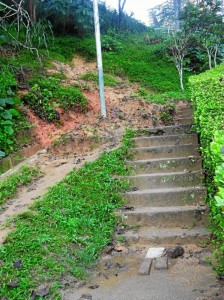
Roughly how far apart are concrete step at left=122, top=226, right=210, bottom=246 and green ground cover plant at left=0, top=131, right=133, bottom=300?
0.31 meters

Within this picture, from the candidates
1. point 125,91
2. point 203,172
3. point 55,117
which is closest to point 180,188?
point 203,172

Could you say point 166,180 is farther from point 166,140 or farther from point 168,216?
point 166,140

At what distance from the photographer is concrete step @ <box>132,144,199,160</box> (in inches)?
218

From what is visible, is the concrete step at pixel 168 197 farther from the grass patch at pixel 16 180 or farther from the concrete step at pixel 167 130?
the concrete step at pixel 167 130

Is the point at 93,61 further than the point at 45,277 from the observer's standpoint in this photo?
Yes

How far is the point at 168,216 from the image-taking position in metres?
4.15

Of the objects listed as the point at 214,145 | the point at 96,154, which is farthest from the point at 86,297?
the point at 96,154

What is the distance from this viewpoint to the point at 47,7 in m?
12.5

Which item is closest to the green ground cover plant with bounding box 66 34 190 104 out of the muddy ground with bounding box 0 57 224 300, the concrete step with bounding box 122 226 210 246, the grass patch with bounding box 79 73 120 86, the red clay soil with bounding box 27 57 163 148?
the muddy ground with bounding box 0 57 224 300

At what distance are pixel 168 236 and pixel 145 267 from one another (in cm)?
68

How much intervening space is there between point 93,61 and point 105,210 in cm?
899

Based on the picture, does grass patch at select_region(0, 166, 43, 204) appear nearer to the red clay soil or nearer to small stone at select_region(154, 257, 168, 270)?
the red clay soil

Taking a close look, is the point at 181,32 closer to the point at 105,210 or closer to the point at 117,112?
the point at 117,112

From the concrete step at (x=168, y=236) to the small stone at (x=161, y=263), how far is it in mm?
438
